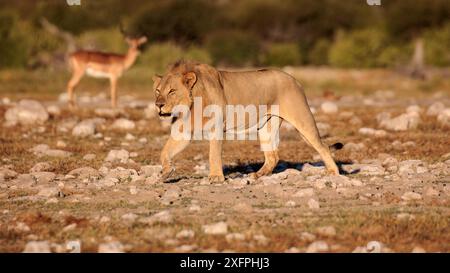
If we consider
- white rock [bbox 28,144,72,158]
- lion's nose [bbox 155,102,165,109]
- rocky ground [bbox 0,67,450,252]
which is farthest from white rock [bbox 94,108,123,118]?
lion's nose [bbox 155,102,165,109]

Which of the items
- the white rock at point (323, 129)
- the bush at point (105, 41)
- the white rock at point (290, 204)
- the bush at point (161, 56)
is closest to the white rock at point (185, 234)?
the white rock at point (290, 204)

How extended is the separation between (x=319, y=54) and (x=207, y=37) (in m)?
5.92

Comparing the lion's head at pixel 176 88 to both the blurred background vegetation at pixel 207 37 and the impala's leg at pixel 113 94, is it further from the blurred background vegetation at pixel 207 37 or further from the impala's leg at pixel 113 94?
the blurred background vegetation at pixel 207 37

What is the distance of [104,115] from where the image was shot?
68.2 ft

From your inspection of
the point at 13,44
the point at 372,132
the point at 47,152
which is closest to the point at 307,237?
the point at 47,152

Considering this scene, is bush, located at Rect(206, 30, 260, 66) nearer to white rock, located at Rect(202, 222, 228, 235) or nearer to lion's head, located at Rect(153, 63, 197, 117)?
lion's head, located at Rect(153, 63, 197, 117)

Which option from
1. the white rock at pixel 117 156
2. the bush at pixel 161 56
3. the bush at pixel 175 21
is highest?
the bush at pixel 175 21

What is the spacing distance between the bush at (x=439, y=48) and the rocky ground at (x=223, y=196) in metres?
24.5

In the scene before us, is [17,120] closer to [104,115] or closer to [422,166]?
[104,115]

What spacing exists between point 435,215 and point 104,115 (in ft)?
42.6

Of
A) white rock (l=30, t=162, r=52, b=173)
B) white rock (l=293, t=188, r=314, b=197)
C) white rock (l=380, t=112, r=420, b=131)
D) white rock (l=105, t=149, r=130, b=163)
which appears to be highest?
white rock (l=380, t=112, r=420, b=131)

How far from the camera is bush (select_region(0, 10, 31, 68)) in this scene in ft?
117

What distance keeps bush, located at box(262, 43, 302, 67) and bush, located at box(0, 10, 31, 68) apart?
1307cm

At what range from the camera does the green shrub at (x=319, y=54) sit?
4705 centimetres
